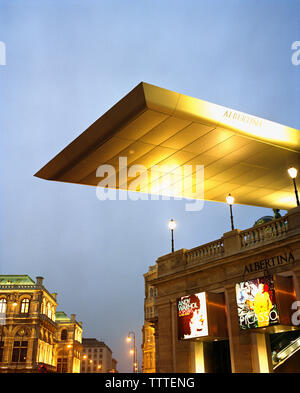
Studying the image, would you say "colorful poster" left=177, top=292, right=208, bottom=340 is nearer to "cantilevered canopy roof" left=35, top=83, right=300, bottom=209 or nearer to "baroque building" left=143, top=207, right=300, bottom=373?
"baroque building" left=143, top=207, right=300, bottom=373

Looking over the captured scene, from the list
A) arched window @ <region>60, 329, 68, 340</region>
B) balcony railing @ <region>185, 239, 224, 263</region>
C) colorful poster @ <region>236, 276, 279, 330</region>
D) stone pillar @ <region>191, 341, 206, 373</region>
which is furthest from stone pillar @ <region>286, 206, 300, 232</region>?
arched window @ <region>60, 329, 68, 340</region>

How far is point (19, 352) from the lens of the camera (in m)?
85.3

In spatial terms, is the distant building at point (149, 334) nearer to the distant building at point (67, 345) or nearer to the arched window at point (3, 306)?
the arched window at point (3, 306)

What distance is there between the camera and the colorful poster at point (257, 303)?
17028mm

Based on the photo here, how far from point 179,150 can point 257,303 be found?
8365mm

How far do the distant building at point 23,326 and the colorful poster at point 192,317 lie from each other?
68.0 meters

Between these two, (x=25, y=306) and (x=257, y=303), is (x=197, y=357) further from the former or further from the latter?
(x=25, y=306)

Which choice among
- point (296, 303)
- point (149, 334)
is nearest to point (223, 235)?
point (296, 303)

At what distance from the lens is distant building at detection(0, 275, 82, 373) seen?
84.7 meters

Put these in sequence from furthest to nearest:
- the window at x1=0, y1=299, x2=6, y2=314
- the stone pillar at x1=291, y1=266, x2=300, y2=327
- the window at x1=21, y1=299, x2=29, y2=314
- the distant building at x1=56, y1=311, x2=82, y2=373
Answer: the distant building at x1=56, y1=311, x2=82, y2=373 < the window at x1=21, y1=299, x2=29, y2=314 < the window at x1=0, y1=299, x2=6, y2=314 < the stone pillar at x1=291, y1=266, x2=300, y2=327
